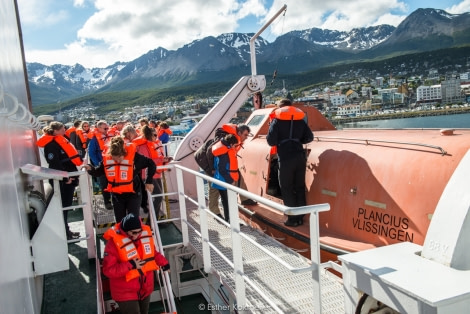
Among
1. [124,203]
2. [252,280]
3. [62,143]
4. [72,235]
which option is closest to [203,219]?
[252,280]

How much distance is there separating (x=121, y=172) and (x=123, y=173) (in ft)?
0.08

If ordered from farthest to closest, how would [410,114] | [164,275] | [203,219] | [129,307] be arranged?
[410,114], [203,219], [164,275], [129,307]

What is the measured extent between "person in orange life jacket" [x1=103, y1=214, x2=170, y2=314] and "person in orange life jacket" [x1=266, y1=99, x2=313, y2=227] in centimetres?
210

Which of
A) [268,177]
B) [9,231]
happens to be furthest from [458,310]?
[268,177]

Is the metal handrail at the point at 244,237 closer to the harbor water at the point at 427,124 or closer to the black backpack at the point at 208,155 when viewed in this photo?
the black backpack at the point at 208,155

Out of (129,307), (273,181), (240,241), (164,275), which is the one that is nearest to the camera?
(240,241)

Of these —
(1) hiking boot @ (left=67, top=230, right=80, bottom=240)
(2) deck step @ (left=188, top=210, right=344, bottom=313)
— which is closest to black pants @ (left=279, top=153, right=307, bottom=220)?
(2) deck step @ (left=188, top=210, right=344, bottom=313)

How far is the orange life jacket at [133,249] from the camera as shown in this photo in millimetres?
3246

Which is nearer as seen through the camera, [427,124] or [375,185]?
[375,185]

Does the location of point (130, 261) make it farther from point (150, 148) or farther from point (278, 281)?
point (150, 148)

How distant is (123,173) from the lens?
4.24 metres

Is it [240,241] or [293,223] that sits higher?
[240,241]

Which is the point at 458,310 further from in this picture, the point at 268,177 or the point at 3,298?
the point at 268,177

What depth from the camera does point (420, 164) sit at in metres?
3.81
